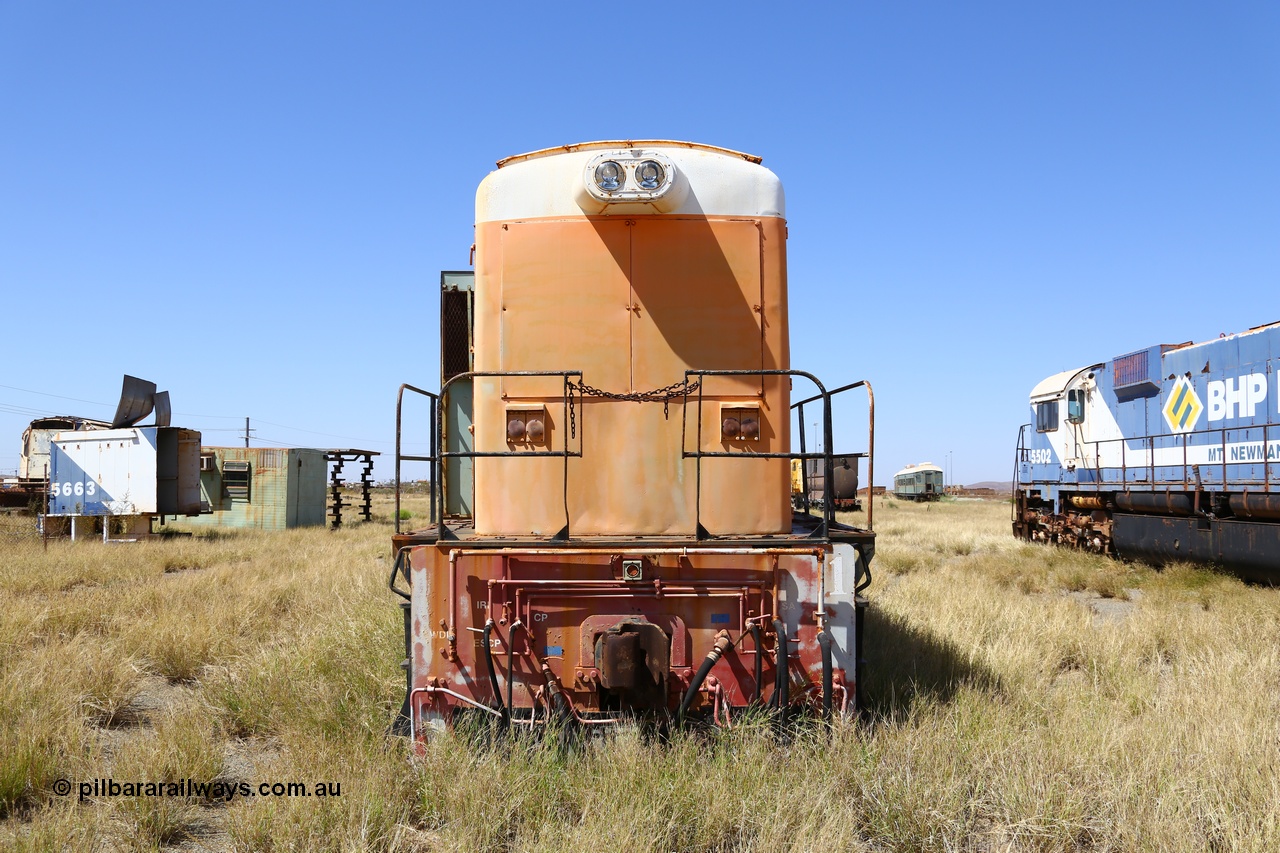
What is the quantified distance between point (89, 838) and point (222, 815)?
62 centimetres

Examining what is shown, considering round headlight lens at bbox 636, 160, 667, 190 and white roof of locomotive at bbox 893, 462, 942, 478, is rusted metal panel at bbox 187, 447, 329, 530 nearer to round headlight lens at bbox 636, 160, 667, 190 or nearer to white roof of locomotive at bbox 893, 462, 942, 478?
round headlight lens at bbox 636, 160, 667, 190

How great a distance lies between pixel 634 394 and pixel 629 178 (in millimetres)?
1253

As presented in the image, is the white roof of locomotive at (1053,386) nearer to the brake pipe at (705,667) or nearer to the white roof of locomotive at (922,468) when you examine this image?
the brake pipe at (705,667)

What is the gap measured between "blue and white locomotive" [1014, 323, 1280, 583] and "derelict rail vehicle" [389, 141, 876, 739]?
9280 millimetres

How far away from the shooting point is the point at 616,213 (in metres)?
5.40

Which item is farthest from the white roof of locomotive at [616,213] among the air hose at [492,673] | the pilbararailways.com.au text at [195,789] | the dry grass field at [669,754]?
the pilbararailways.com.au text at [195,789]

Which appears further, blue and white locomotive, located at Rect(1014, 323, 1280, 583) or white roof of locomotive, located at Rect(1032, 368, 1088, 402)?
white roof of locomotive, located at Rect(1032, 368, 1088, 402)

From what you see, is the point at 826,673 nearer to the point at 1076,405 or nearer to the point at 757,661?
the point at 757,661

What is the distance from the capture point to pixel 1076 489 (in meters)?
17.3

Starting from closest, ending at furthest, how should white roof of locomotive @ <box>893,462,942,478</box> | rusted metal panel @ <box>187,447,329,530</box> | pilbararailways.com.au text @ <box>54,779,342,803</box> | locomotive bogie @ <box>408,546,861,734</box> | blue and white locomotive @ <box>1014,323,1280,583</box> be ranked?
pilbararailways.com.au text @ <box>54,779,342,803</box>
locomotive bogie @ <box>408,546,861,734</box>
blue and white locomotive @ <box>1014,323,1280,583</box>
rusted metal panel @ <box>187,447,329,530</box>
white roof of locomotive @ <box>893,462,942,478</box>

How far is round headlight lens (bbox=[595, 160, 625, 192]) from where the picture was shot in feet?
16.9

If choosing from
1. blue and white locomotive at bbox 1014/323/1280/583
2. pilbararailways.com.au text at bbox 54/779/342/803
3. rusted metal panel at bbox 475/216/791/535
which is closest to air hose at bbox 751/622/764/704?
rusted metal panel at bbox 475/216/791/535

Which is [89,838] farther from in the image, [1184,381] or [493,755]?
[1184,381]

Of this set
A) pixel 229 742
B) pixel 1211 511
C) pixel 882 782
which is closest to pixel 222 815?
pixel 229 742
